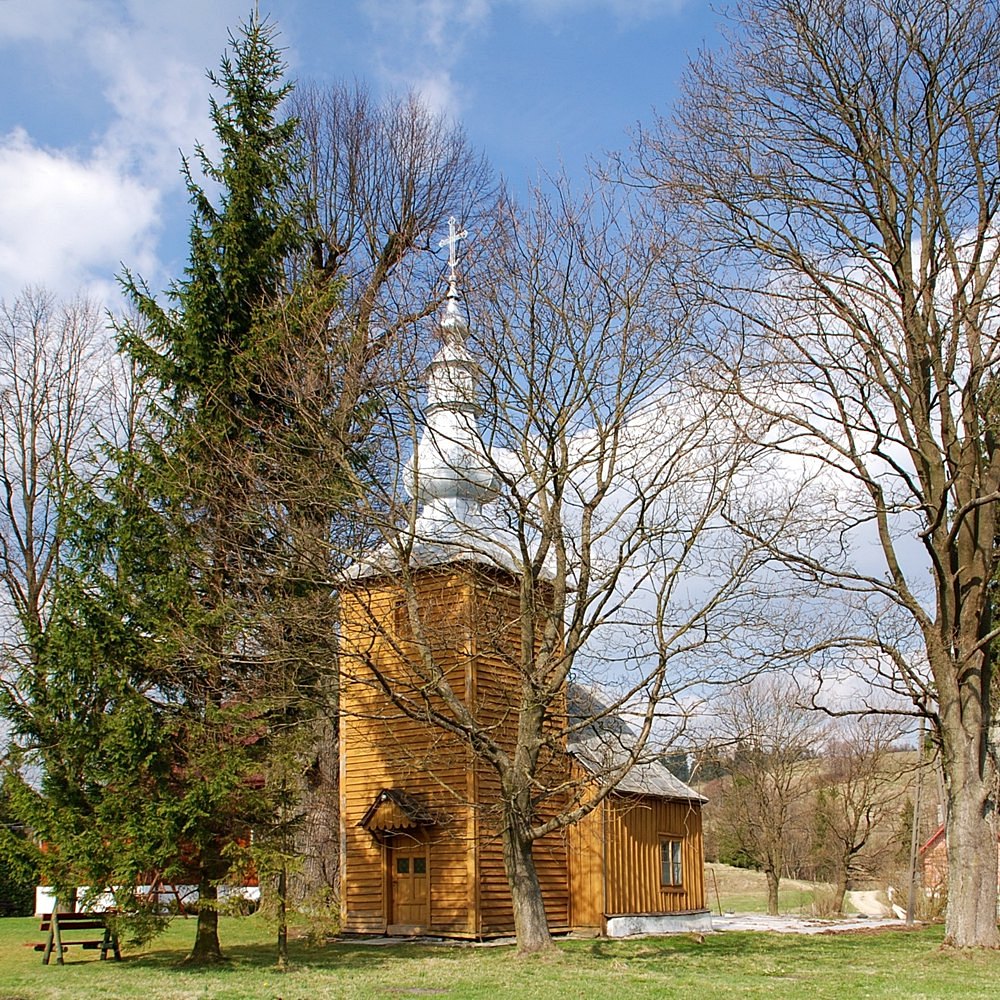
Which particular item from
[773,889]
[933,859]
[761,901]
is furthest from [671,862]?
[761,901]

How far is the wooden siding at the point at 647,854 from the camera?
821 inches

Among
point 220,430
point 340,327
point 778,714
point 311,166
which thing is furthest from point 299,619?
point 778,714

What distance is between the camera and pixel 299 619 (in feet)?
47.4

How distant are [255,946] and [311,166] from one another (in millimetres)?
15697

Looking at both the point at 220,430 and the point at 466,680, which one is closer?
the point at 220,430

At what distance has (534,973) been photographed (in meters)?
12.5

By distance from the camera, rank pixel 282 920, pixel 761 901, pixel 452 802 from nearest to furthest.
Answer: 1. pixel 282 920
2. pixel 452 802
3. pixel 761 901

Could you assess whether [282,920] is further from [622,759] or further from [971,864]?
[622,759]

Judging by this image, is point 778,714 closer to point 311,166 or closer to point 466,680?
point 466,680

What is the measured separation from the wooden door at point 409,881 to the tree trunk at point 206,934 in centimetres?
531

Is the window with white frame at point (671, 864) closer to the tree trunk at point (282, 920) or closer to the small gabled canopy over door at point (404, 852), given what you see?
the small gabled canopy over door at point (404, 852)

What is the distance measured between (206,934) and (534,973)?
15.8ft

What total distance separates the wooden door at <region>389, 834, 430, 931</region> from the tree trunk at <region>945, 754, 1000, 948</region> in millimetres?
9042

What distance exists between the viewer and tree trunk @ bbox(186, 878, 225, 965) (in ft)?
46.1
